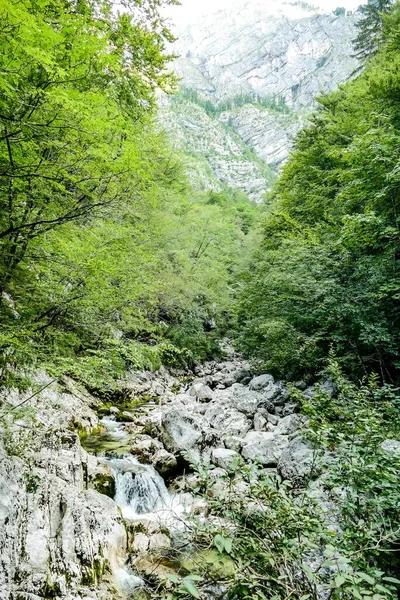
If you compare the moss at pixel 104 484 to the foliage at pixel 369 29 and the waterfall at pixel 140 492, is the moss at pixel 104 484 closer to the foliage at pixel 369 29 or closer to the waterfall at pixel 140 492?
the waterfall at pixel 140 492

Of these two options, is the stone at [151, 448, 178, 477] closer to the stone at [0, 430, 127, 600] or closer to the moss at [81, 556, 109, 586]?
the stone at [0, 430, 127, 600]

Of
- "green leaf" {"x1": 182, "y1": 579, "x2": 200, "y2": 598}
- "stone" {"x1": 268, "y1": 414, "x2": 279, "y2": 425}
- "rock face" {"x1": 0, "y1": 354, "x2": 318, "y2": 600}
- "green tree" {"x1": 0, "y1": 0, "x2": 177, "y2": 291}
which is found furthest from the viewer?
"stone" {"x1": 268, "y1": 414, "x2": 279, "y2": 425}

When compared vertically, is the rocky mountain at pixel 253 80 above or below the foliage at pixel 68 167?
above

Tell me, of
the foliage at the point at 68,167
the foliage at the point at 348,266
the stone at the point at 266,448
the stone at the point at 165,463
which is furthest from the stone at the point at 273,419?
the foliage at the point at 68,167

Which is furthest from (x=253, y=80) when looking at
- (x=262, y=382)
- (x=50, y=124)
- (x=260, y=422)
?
(x=50, y=124)

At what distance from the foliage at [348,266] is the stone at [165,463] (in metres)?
4.32

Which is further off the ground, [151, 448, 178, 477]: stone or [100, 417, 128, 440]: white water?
[100, 417, 128, 440]: white water

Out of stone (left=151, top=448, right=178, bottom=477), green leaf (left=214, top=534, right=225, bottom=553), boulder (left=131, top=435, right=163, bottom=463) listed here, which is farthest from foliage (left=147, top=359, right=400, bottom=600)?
boulder (left=131, top=435, right=163, bottom=463)

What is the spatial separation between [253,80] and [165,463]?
170 meters

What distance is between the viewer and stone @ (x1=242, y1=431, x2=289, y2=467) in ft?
21.8

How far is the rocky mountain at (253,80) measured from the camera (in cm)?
9644

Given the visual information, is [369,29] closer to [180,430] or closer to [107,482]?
[180,430]

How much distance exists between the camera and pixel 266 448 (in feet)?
22.8

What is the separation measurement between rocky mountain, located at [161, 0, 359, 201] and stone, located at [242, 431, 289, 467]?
2765 inches
